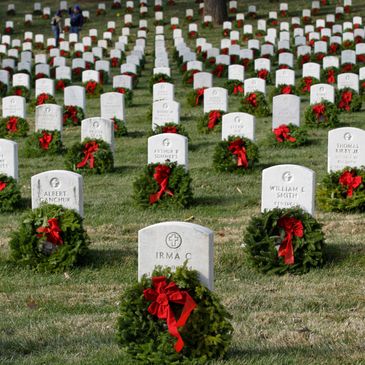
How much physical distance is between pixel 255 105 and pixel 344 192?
7.75 m

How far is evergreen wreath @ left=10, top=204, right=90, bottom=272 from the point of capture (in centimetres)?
955

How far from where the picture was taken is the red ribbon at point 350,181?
11602mm

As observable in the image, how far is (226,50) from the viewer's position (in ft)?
92.7

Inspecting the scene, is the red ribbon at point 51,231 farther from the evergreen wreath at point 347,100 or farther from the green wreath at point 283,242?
the evergreen wreath at point 347,100

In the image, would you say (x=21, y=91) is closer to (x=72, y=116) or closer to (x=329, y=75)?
(x=72, y=116)

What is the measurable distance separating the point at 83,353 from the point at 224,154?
7.43 metres

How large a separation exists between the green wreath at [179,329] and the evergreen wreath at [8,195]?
6.05m

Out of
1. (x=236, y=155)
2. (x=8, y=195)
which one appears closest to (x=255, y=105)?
(x=236, y=155)

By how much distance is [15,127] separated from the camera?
700 inches

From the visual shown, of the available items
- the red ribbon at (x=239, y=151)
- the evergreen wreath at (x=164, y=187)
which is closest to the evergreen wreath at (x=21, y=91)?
the red ribbon at (x=239, y=151)

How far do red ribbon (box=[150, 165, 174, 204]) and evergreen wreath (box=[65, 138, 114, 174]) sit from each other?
2472 mm

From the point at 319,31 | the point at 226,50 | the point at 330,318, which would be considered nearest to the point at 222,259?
the point at 330,318

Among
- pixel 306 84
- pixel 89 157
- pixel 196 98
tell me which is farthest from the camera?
pixel 306 84

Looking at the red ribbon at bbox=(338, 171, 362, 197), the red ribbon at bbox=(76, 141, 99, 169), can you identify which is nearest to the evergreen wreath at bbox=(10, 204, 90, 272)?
the red ribbon at bbox=(338, 171, 362, 197)
